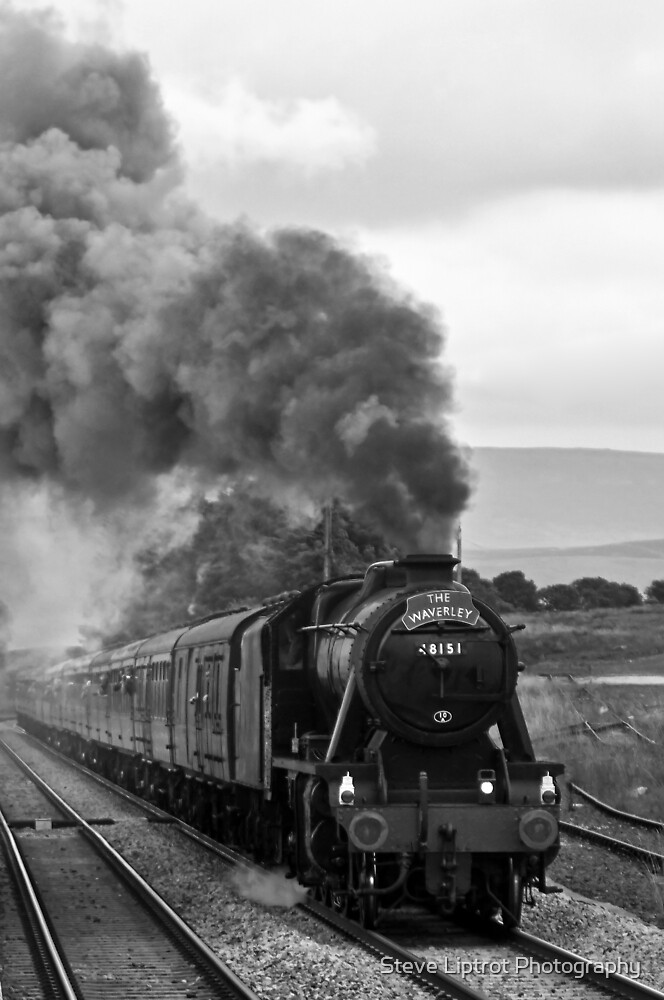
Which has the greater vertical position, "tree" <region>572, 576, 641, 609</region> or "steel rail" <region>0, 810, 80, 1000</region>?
"tree" <region>572, 576, 641, 609</region>

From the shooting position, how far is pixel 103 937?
1180cm

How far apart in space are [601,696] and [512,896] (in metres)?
24.8

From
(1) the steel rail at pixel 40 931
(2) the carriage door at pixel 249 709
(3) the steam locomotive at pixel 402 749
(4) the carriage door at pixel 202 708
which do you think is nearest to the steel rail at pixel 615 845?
(3) the steam locomotive at pixel 402 749

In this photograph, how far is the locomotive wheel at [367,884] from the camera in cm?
1113

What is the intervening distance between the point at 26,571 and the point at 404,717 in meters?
86.3

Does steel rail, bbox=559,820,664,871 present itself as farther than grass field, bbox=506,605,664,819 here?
No

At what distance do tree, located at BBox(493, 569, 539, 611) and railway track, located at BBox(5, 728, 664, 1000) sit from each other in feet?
223

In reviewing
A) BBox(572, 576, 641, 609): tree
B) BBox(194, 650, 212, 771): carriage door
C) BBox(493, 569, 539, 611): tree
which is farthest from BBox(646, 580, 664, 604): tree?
BBox(194, 650, 212, 771): carriage door

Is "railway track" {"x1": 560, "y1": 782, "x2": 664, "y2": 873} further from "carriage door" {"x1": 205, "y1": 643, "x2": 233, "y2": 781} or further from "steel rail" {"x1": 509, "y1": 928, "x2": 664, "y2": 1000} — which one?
"carriage door" {"x1": 205, "y1": 643, "x2": 233, "y2": 781}

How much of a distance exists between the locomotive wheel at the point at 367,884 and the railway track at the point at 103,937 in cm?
136

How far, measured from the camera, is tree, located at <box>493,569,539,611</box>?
81312mm

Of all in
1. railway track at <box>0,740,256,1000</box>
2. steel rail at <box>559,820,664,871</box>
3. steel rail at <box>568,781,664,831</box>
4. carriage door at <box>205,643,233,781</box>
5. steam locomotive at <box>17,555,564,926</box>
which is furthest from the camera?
steel rail at <box>568,781,664,831</box>

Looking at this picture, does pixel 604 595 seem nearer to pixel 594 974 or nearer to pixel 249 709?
pixel 249 709

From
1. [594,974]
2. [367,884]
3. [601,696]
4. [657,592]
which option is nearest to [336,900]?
[367,884]
